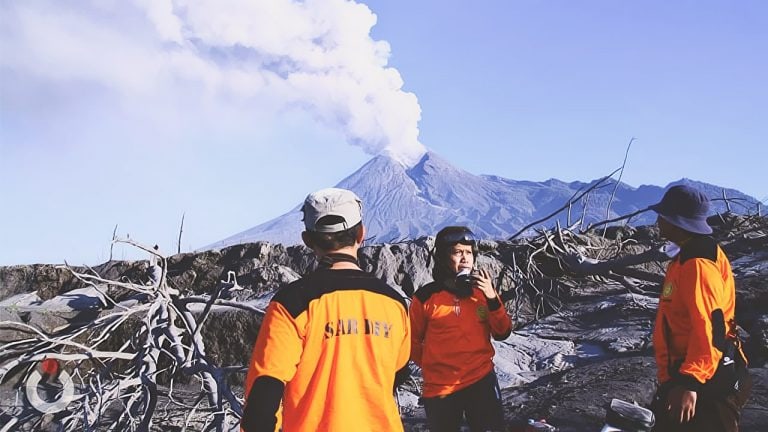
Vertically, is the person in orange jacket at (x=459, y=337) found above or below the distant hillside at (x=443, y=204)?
below

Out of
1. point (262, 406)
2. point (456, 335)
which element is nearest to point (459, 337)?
point (456, 335)

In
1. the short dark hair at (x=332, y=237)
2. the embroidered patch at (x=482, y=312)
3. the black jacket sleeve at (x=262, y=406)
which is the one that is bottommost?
the black jacket sleeve at (x=262, y=406)

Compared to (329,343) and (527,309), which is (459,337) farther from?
(527,309)

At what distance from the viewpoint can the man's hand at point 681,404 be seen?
8.58 feet

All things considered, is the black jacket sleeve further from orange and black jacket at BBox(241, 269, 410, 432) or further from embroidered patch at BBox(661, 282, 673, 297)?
embroidered patch at BBox(661, 282, 673, 297)

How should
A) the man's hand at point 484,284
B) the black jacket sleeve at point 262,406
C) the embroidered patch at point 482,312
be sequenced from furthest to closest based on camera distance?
the embroidered patch at point 482,312, the man's hand at point 484,284, the black jacket sleeve at point 262,406

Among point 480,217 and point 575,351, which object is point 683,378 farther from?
point 480,217

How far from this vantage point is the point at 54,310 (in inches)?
300

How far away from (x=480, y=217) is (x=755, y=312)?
167628mm

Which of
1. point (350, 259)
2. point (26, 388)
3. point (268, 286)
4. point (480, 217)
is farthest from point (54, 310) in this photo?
point (480, 217)

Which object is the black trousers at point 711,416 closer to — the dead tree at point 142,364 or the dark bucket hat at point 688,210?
the dark bucket hat at point 688,210

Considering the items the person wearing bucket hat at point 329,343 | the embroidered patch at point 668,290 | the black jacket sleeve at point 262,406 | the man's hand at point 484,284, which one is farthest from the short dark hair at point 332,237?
the embroidered patch at point 668,290

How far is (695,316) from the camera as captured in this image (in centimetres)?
261

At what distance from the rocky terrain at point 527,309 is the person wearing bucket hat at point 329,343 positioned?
10.4ft
